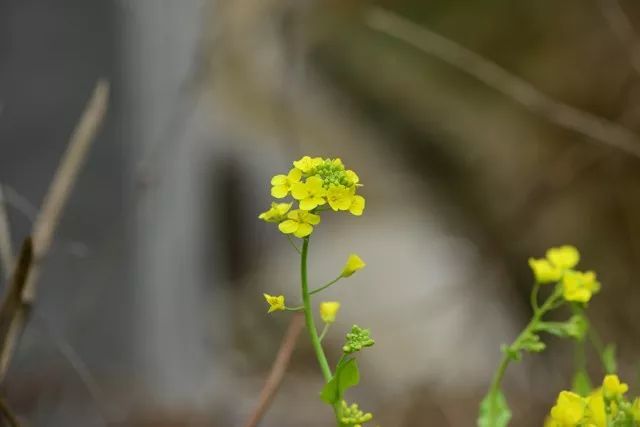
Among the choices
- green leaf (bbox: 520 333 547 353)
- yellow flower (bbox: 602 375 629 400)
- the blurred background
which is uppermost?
the blurred background

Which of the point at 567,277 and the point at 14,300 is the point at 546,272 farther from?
the point at 14,300

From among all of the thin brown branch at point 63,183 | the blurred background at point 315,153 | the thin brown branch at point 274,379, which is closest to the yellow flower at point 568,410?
the thin brown branch at point 274,379

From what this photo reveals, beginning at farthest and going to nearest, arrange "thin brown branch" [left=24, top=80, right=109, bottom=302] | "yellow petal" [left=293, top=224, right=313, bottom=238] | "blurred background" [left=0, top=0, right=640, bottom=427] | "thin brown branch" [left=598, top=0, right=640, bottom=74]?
"blurred background" [left=0, top=0, right=640, bottom=427]
"thin brown branch" [left=598, top=0, right=640, bottom=74]
"thin brown branch" [left=24, top=80, right=109, bottom=302]
"yellow petal" [left=293, top=224, right=313, bottom=238]

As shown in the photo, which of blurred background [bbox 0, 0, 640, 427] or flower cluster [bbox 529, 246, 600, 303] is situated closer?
flower cluster [bbox 529, 246, 600, 303]

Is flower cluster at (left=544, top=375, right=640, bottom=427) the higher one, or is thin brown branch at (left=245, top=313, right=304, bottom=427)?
thin brown branch at (left=245, top=313, right=304, bottom=427)

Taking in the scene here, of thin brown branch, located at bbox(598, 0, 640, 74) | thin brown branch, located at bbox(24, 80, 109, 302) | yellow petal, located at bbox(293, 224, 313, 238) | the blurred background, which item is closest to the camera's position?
yellow petal, located at bbox(293, 224, 313, 238)

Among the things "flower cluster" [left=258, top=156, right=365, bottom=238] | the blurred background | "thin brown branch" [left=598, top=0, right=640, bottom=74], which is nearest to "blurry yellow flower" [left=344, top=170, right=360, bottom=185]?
"flower cluster" [left=258, top=156, right=365, bottom=238]

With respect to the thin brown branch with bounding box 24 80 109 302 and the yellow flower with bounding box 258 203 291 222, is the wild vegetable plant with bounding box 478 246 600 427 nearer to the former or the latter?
the yellow flower with bounding box 258 203 291 222
